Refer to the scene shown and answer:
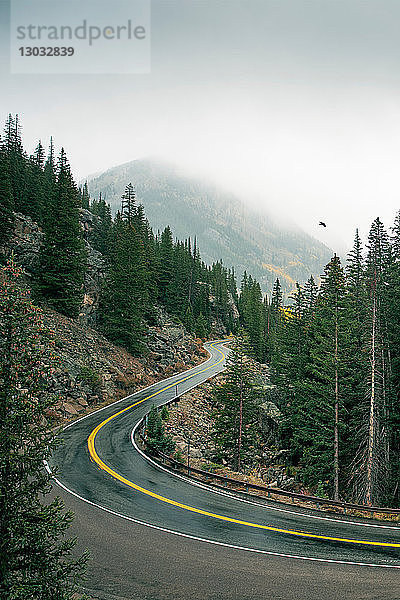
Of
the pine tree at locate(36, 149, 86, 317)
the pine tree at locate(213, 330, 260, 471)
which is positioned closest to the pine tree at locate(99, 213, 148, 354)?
the pine tree at locate(36, 149, 86, 317)

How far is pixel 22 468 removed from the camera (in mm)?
6488

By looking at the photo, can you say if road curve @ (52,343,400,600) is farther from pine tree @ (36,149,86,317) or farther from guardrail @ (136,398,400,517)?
pine tree @ (36,149,86,317)

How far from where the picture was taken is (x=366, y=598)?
31.3ft

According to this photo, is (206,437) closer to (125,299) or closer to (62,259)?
(125,299)

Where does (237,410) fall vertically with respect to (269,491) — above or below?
above

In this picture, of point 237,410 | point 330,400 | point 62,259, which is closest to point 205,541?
point 237,410

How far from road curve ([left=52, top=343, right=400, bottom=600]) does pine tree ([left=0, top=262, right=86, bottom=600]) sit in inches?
167

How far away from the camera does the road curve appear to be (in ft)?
32.8

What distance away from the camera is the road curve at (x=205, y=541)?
10.0 meters

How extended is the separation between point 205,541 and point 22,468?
8.69 meters

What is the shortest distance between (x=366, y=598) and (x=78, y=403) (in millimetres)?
26346

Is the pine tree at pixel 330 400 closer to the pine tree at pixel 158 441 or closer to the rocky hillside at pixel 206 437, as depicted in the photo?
the rocky hillside at pixel 206 437

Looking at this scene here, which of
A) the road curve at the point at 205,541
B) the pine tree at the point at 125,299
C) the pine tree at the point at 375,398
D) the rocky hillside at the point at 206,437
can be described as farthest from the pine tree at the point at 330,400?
the pine tree at the point at 125,299

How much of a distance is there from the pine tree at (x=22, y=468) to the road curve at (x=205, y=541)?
425 cm
